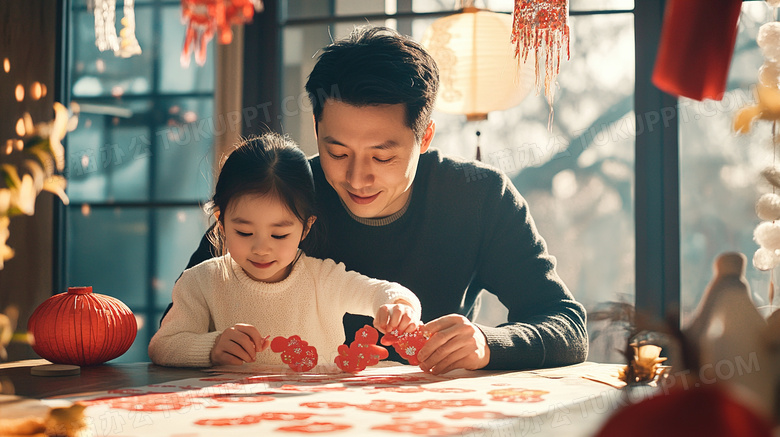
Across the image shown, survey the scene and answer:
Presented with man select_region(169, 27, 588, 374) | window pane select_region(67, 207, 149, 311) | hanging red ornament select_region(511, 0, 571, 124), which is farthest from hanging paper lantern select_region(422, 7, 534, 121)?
window pane select_region(67, 207, 149, 311)

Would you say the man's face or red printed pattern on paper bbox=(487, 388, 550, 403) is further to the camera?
the man's face

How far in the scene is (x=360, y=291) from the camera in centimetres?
142

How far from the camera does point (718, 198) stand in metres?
2.87

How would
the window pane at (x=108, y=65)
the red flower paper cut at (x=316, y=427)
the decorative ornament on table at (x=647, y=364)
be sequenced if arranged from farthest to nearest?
the window pane at (x=108, y=65) < the decorative ornament on table at (x=647, y=364) < the red flower paper cut at (x=316, y=427)

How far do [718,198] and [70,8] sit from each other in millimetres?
3158

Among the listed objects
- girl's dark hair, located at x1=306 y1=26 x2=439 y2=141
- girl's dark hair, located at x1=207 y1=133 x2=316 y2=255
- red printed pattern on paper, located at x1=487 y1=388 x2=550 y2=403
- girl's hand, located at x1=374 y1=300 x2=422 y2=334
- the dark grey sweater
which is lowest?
red printed pattern on paper, located at x1=487 y1=388 x2=550 y2=403

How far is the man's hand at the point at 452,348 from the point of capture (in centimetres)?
115

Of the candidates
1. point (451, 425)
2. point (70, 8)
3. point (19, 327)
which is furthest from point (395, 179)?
point (70, 8)

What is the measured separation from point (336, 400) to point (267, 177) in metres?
0.68

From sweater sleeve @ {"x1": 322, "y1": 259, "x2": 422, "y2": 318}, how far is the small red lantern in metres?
0.44

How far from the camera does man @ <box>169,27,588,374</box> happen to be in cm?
130

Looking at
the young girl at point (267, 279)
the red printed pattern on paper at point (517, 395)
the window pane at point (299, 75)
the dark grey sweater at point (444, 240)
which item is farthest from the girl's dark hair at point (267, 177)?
the window pane at point (299, 75)

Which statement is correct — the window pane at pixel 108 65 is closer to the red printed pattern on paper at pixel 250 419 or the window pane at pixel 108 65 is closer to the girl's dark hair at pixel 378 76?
the girl's dark hair at pixel 378 76

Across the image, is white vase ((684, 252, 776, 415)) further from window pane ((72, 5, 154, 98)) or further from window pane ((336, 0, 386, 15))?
window pane ((72, 5, 154, 98))
